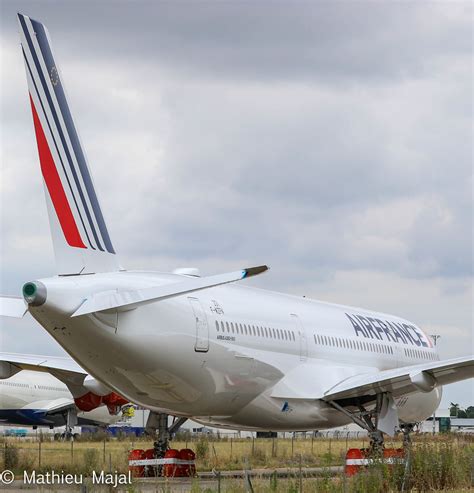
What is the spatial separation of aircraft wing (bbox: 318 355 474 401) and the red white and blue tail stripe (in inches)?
268

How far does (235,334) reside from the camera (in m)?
21.1

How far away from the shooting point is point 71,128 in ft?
64.1

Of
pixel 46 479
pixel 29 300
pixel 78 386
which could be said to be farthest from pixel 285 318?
pixel 29 300

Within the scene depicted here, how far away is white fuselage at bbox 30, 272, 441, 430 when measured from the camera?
1792 centimetres

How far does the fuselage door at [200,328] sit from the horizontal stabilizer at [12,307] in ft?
10.8

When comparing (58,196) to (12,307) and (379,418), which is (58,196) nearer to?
(12,307)

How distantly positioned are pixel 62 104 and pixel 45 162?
1.19 m

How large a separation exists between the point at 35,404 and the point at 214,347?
3950cm

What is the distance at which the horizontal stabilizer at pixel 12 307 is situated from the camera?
17828 mm

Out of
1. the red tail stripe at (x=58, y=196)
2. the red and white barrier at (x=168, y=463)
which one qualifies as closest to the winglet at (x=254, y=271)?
the red tail stripe at (x=58, y=196)

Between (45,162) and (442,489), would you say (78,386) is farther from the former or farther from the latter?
(442,489)

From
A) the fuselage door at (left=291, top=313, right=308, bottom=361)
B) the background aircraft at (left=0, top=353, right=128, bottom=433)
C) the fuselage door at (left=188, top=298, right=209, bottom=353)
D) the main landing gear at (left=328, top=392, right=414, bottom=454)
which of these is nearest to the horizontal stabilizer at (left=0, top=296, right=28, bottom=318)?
the fuselage door at (left=188, top=298, right=209, bottom=353)

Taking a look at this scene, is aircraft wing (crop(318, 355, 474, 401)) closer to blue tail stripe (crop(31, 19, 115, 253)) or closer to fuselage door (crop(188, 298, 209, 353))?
fuselage door (crop(188, 298, 209, 353))

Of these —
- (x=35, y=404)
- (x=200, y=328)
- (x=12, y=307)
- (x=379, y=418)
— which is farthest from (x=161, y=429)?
(x=35, y=404)
